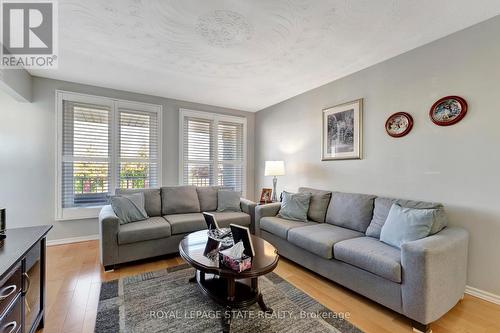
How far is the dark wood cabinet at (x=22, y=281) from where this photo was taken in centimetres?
108

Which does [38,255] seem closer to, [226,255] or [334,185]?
[226,255]

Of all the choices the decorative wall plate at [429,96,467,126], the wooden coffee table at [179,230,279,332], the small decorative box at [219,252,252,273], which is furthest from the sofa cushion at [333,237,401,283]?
the decorative wall plate at [429,96,467,126]

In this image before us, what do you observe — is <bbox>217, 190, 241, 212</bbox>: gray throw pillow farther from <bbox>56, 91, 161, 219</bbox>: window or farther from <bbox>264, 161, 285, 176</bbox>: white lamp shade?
<bbox>56, 91, 161, 219</bbox>: window

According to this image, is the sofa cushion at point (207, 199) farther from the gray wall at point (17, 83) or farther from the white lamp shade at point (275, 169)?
the gray wall at point (17, 83)

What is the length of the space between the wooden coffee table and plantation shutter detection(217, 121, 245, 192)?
265 cm

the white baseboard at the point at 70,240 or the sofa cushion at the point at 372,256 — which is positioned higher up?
the sofa cushion at the point at 372,256

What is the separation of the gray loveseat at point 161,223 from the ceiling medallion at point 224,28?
2.22 metres

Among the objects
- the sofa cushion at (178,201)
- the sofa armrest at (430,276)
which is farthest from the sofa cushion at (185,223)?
the sofa armrest at (430,276)

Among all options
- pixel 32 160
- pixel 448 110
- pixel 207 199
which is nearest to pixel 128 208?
pixel 207 199

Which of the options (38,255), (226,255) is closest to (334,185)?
(226,255)

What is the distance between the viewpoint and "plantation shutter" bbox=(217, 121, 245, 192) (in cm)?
477

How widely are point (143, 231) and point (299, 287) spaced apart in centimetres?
188

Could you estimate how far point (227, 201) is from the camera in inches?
146

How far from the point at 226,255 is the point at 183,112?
3.32 m
